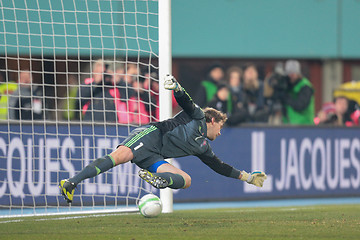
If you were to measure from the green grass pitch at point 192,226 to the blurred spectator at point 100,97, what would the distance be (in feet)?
6.87

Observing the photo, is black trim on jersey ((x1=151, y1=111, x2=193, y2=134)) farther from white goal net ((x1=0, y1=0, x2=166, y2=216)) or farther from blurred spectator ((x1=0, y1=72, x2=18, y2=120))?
blurred spectator ((x1=0, y1=72, x2=18, y2=120))

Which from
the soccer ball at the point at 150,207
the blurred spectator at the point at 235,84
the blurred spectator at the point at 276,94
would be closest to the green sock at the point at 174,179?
the soccer ball at the point at 150,207

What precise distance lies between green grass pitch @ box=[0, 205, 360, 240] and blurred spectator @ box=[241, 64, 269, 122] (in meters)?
4.48

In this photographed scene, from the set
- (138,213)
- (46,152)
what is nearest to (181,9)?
(46,152)

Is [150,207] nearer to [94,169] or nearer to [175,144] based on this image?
[175,144]

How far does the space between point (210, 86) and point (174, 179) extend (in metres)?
5.44

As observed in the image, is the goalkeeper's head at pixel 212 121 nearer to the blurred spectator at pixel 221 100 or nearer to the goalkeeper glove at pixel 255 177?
the goalkeeper glove at pixel 255 177

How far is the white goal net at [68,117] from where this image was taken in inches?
430

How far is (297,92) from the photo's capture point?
14070mm

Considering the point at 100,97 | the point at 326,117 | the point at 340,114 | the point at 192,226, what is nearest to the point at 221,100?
the point at 326,117

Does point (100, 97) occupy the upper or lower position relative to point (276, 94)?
lower

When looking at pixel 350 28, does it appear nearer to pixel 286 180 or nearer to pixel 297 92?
pixel 297 92

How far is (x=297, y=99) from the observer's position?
1410 centimetres

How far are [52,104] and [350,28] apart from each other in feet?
28.7
